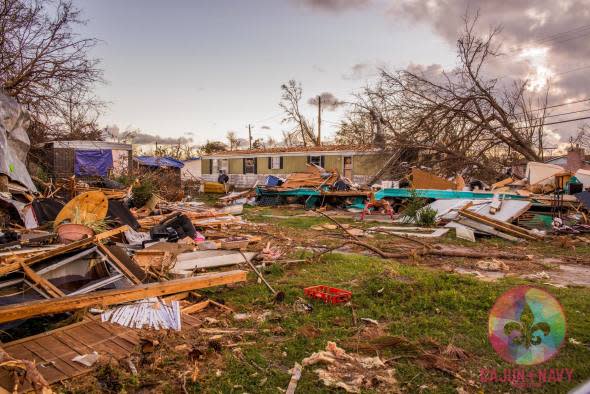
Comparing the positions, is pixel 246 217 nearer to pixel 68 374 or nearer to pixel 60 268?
pixel 60 268

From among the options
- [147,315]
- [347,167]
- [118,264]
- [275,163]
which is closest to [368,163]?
[347,167]

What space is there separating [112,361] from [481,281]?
15.4 ft

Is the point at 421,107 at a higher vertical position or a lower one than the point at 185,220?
higher

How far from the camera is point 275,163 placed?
99.9ft

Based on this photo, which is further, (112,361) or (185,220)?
(185,220)

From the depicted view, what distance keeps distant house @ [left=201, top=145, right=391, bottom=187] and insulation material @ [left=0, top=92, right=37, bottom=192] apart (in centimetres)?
1402

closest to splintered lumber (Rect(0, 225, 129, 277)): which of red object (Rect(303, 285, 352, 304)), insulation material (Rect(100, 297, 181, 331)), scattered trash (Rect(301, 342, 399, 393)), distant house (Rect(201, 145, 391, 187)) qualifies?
insulation material (Rect(100, 297, 181, 331))

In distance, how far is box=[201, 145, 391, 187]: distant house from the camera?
25.1 meters

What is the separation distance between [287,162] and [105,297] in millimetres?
25766

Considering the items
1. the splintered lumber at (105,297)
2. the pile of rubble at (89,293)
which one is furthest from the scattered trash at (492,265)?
the splintered lumber at (105,297)

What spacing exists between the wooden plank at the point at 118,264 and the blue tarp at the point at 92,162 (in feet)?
52.4

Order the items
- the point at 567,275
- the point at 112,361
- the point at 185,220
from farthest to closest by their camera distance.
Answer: the point at 185,220 < the point at 567,275 < the point at 112,361

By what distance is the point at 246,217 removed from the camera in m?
15.6

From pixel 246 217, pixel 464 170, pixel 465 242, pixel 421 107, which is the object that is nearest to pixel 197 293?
pixel 465 242
